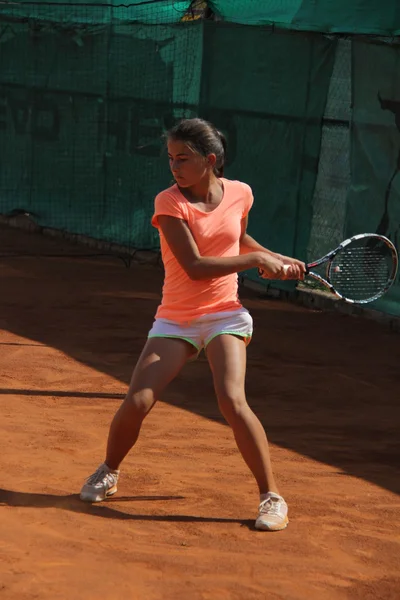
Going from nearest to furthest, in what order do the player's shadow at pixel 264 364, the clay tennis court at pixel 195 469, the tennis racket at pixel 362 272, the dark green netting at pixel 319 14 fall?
the clay tennis court at pixel 195 469
the player's shadow at pixel 264 364
the tennis racket at pixel 362 272
the dark green netting at pixel 319 14

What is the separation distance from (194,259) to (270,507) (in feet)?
3.89

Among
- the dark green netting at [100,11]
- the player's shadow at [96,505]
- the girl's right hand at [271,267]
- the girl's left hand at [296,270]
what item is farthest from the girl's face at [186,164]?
the dark green netting at [100,11]

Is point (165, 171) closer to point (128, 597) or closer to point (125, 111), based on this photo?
point (125, 111)

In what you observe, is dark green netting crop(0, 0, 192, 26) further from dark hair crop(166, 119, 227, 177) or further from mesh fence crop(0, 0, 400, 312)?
dark hair crop(166, 119, 227, 177)

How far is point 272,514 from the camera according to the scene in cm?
531

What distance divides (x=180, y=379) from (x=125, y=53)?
24.4 ft

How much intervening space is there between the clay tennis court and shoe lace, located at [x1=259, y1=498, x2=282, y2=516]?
11 cm

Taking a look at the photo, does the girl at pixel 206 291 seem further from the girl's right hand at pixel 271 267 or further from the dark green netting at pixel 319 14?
the dark green netting at pixel 319 14

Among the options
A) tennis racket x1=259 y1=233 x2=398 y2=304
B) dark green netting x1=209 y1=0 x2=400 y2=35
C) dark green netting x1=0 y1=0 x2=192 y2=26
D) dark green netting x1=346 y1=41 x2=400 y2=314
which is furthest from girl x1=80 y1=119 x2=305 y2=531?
dark green netting x1=0 y1=0 x2=192 y2=26

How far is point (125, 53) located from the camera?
14938mm

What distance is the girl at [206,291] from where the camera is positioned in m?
5.20

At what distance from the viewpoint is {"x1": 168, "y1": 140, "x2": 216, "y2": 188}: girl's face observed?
5.22 metres

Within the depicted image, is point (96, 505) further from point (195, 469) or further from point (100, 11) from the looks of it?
point (100, 11)

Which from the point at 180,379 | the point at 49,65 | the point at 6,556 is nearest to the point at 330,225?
the point at 180,379
